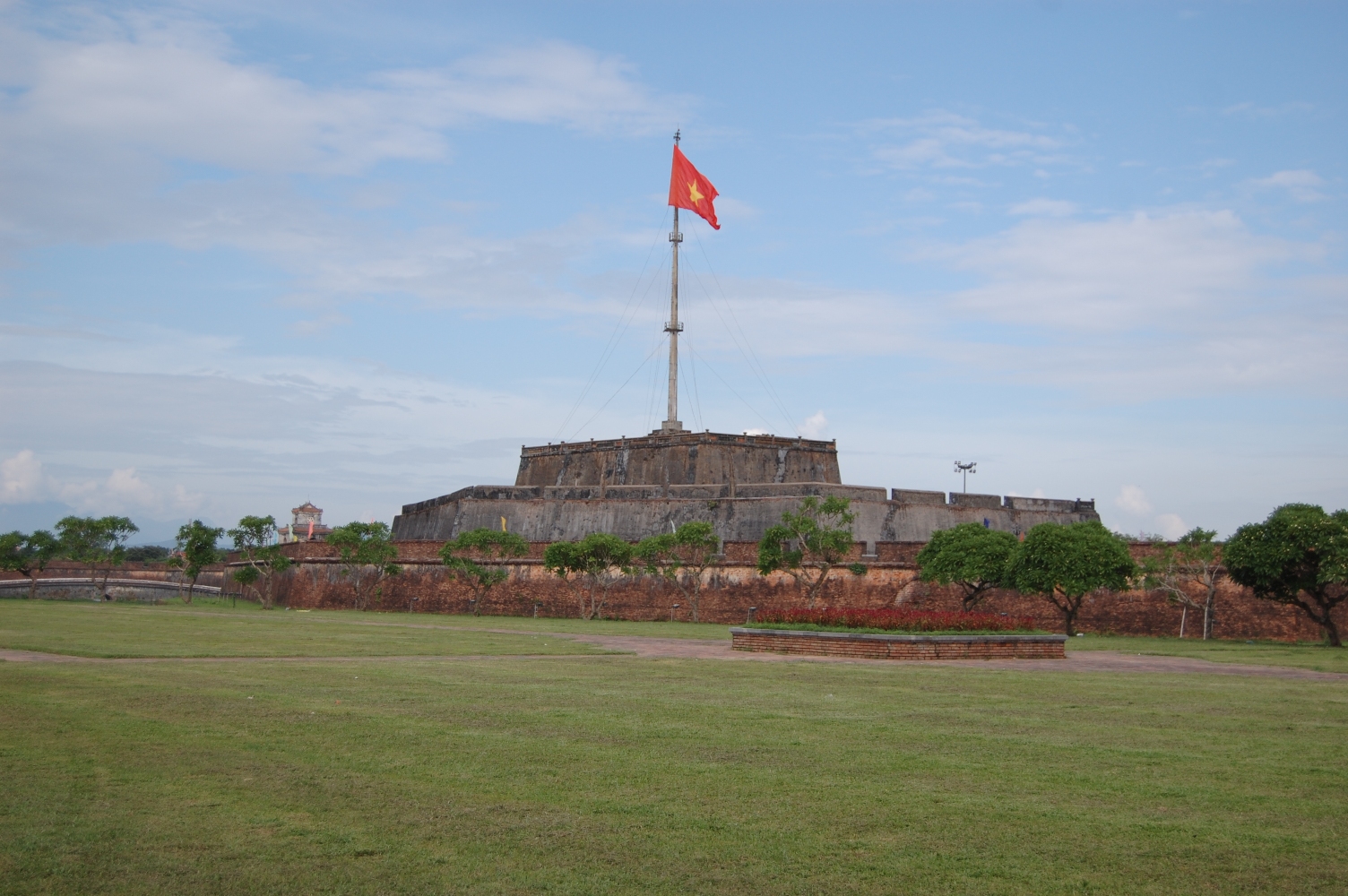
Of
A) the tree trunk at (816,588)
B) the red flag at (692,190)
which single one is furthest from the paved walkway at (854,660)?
the red flag at (692,190)

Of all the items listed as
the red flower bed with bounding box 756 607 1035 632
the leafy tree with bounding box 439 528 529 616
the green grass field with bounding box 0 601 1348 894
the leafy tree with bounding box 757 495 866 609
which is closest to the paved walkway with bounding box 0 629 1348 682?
the red flower bed with bounding box 756 607 1035 632

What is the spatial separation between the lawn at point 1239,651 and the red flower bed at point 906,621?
233cm

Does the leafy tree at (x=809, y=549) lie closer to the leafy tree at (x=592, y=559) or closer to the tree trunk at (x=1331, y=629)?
the leafy tree at (x=592, y=559)

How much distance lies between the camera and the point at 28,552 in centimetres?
4066

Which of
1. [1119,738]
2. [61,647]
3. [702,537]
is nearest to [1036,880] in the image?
[1119,738]

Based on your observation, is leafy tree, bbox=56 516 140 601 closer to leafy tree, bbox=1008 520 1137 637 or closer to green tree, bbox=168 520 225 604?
green tree, bbox=168 520 225 604

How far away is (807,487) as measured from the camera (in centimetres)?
3544

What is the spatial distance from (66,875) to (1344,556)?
21186 millimetres

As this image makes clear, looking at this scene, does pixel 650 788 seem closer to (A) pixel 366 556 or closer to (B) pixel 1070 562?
(B) pixel 1070 562

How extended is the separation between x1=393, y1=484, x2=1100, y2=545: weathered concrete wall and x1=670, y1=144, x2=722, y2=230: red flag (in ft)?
31.9

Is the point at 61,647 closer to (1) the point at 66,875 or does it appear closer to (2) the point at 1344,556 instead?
(1) the point at 66,875

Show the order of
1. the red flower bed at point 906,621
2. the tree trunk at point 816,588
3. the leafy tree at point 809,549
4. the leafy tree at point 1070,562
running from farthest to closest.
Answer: the tree trunk at point 816,588, the leafy tree at point 809,549, the leafy tree at point 1070,562, the red flower bed at point 906,621

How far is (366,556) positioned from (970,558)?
18583 millimetres

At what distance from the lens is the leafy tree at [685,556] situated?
1259 inches
